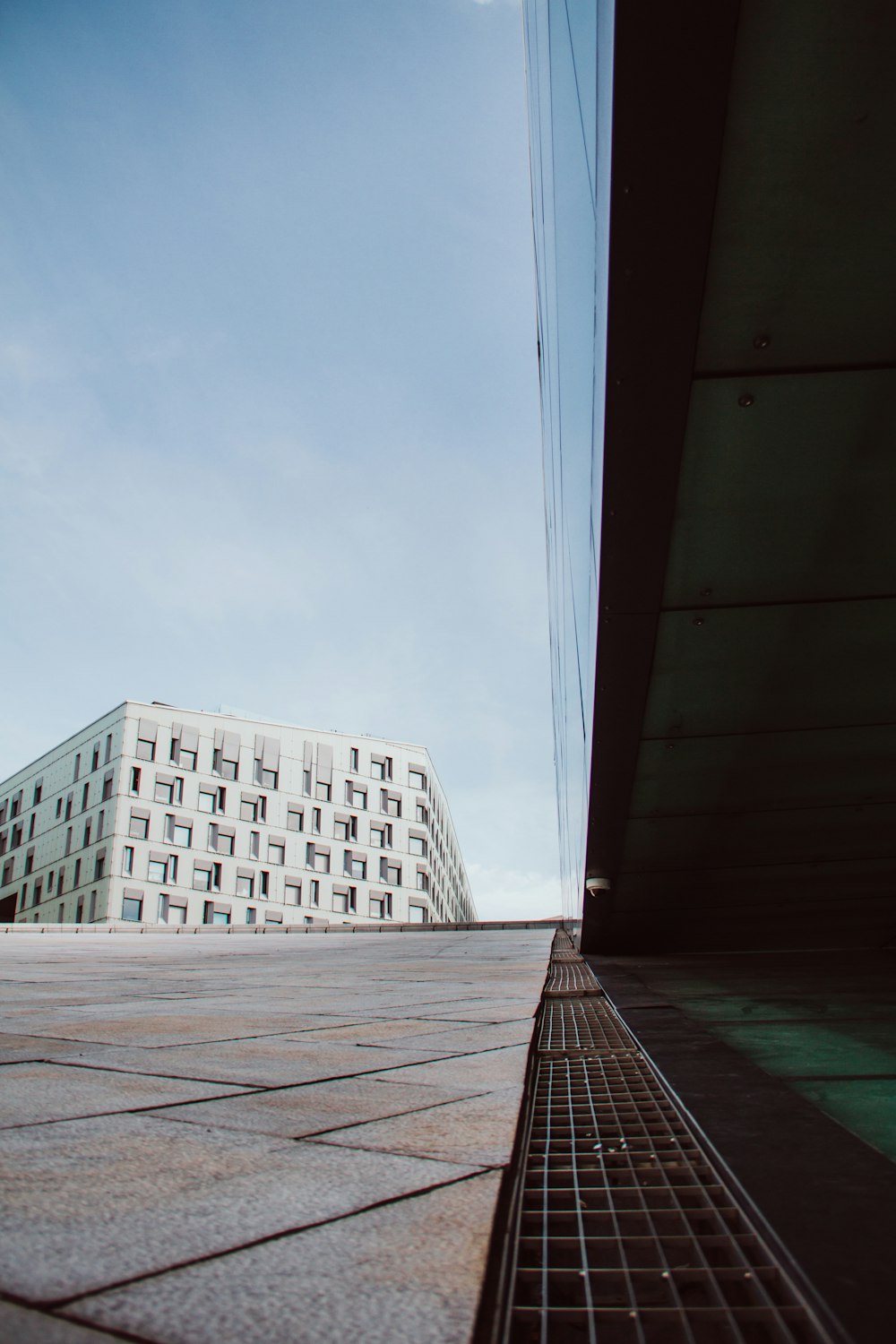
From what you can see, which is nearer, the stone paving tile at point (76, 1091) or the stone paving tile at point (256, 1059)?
the stone paving tile at point (76, 1091)

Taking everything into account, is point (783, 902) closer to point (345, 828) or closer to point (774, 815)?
point (774, 815)

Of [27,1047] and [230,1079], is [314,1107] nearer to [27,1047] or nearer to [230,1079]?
[230,1079]

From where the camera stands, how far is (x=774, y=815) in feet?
33.8

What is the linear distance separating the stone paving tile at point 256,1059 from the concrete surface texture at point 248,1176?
1 cm

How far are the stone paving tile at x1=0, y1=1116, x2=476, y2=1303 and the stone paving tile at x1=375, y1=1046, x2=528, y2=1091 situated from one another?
782 millimetres

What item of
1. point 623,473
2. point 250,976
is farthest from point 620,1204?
point 250,976

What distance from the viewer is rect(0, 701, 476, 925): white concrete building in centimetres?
4478

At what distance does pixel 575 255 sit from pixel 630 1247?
4.97 m

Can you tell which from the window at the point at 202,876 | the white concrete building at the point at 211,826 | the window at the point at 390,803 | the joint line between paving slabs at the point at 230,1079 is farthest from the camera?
the window at the point at 390,803

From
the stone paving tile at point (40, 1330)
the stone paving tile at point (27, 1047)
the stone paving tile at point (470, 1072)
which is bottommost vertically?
the stone paving tile at point (27, 1047)

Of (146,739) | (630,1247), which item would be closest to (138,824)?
(146,739)

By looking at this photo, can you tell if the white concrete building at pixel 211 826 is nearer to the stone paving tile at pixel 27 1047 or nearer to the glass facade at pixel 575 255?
the glass facade at pixel 575 255

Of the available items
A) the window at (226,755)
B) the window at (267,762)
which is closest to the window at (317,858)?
the window at (267,762)

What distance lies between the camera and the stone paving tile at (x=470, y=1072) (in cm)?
241
